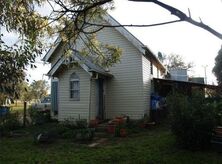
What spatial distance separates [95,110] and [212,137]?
8943 millimetres

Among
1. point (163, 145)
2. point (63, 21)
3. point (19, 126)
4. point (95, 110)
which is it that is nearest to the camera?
point (63, 21)

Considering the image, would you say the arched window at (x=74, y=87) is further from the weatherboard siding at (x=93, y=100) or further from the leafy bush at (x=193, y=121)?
the leafy bush at (x=193, y=121)

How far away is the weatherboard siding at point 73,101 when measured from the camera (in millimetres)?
17969

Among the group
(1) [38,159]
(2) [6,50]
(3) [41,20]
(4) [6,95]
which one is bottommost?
(1) [38,159]

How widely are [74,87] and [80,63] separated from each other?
207 cm

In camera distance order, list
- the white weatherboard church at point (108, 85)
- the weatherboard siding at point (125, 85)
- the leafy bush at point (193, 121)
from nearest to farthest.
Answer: the leafy bush at point (193, 121)
the white weatherboard church at point (108, 85)
the weatherboard siding at point (125, 85)

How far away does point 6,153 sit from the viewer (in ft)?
35.3

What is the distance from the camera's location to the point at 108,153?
10.4 meters

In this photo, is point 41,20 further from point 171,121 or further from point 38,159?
point 171,121

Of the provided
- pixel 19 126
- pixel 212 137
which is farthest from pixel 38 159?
pixel 19 126

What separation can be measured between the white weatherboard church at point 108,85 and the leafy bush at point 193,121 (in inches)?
301

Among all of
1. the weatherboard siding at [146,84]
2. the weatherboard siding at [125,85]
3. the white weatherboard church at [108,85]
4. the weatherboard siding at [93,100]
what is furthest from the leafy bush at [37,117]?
the weatherboard siding at [146,84]

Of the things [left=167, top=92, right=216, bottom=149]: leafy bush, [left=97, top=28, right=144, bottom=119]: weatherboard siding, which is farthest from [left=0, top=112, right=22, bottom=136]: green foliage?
[left=167, top=92, right=216, bottom=149]: leafy bush

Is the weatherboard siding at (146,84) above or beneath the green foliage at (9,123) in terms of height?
above
